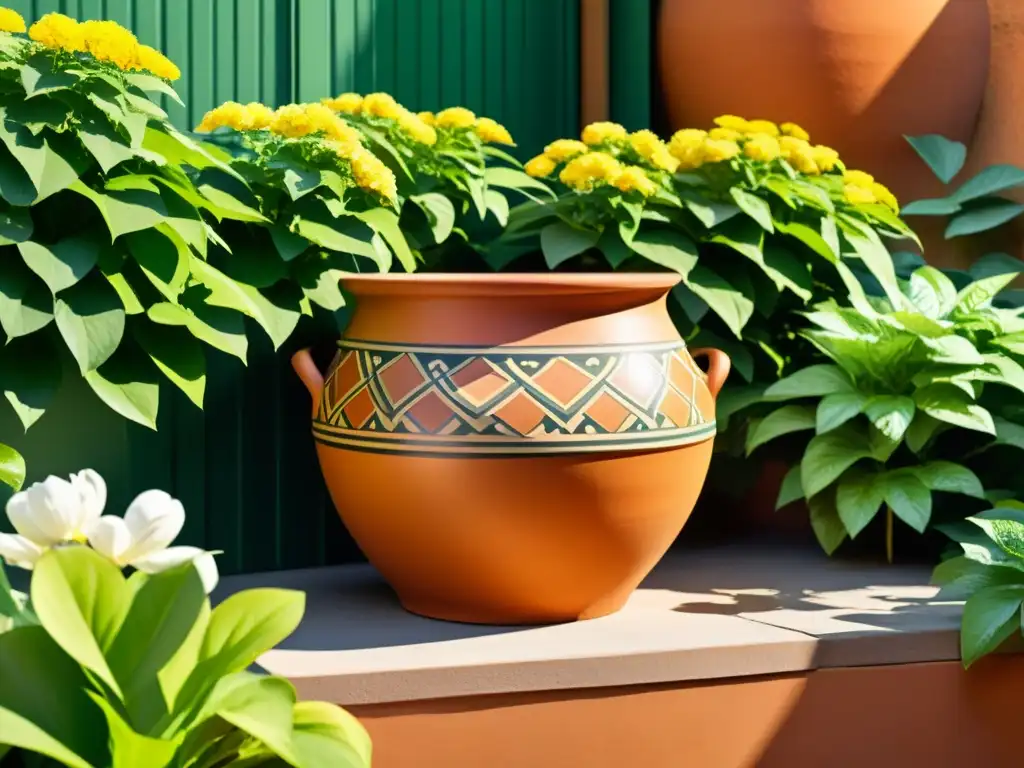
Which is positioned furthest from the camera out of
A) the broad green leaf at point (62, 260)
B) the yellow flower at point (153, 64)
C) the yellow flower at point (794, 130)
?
the yellow flower at point (794, 130)

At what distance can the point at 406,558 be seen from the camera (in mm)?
2559

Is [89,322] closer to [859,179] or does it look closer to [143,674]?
[143,674]

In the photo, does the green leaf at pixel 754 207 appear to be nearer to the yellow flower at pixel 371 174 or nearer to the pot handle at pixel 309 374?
the yellow flower at pixel 371 174

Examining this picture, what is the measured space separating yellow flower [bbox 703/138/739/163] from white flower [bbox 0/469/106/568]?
1.91m

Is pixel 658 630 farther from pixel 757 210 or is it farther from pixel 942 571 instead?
pixel 757 210

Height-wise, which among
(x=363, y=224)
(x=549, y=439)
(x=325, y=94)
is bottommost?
(x=549, y=439)

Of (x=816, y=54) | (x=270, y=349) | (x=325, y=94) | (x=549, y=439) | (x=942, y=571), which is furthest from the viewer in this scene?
(x=816, y=54)

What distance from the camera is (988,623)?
2.49m

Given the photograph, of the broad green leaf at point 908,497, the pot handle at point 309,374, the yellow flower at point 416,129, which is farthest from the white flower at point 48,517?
the broad green leaf at point 908,497

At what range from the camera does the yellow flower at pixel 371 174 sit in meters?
2.74

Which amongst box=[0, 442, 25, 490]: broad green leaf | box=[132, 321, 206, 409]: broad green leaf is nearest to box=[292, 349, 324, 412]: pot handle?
box=[132, 321, 206, 409]: broad green leaf

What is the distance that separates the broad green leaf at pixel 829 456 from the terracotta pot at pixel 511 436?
0.53 m

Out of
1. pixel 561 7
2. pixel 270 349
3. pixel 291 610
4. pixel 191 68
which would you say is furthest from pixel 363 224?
pixel 291 610

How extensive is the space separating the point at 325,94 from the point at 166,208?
785 millimetres
